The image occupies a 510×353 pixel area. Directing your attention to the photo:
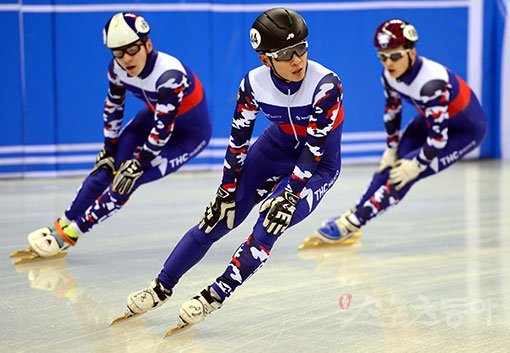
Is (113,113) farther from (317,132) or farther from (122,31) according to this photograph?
(317,132)

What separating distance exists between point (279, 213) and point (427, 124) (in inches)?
99.0

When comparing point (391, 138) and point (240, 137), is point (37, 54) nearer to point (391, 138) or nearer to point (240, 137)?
point (391, 138)

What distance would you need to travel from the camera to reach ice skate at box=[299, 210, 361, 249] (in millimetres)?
6164

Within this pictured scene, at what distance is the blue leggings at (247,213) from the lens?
151 inches

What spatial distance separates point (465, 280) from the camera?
5.10m

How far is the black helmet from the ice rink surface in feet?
4.10

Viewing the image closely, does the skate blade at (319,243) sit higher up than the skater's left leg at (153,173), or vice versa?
the skater's left leg at (153,173)

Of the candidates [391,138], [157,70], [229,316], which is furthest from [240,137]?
[391,138]

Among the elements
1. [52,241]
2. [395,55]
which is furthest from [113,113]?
[395,55]

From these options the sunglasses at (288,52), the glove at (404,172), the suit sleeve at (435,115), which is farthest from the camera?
the glove at (404,172)

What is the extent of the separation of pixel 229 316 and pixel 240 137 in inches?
34.3

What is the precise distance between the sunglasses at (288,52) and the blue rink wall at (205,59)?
254 inches

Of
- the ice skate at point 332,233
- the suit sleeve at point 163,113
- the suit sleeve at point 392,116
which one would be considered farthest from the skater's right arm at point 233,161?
the suit sleeve at point 392,116

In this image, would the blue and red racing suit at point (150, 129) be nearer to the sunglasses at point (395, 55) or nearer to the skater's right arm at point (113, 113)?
the skater's right arm at point (113, 113)
